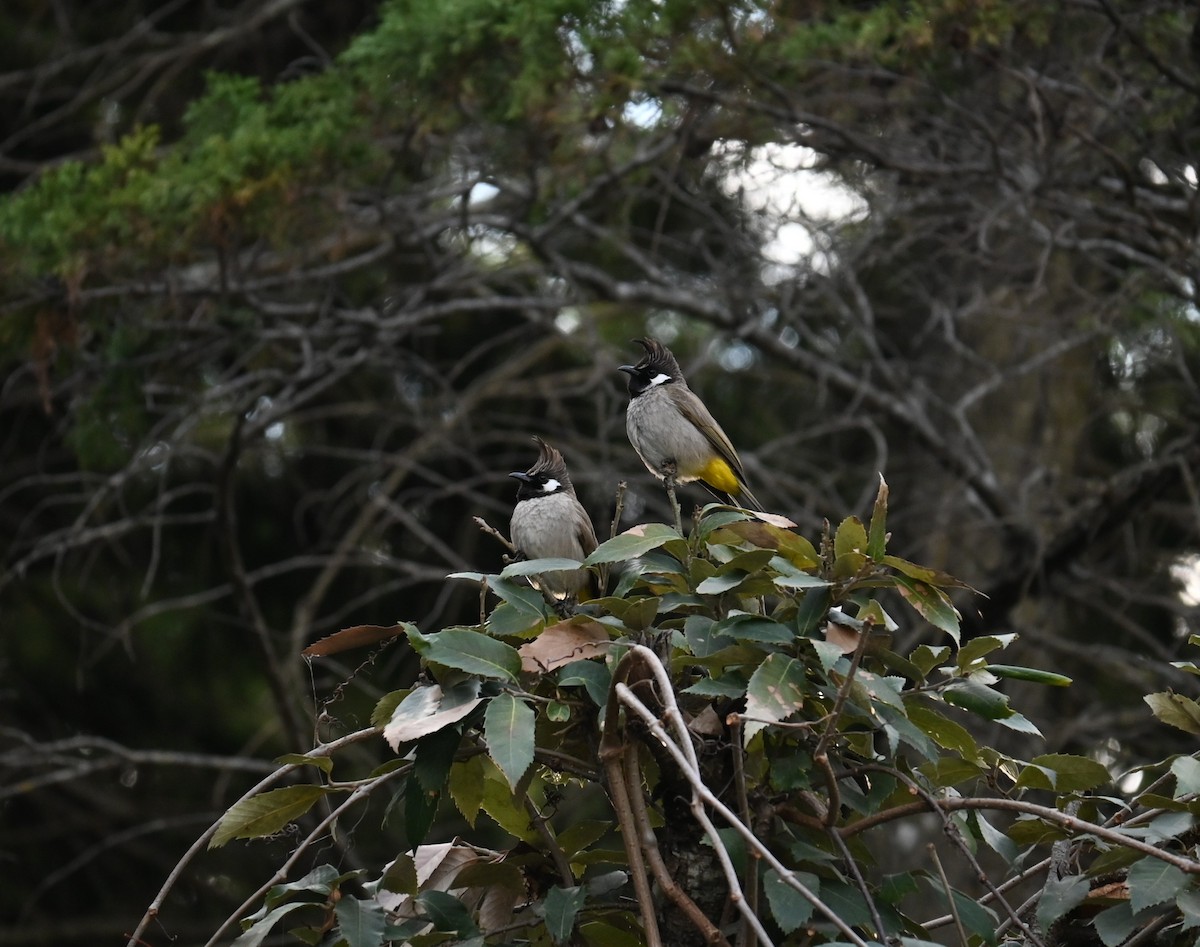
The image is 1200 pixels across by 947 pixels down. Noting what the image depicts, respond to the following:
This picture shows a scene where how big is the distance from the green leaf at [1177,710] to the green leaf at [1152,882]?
305 millimetres

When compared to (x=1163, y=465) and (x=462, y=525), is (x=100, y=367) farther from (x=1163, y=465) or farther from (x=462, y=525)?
(x=1163, y=465)

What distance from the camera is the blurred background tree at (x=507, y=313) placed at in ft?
18.4

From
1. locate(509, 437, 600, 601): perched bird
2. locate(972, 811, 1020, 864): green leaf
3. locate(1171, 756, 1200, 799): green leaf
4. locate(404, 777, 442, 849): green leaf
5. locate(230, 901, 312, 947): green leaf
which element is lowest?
locate(509, 437, 600, 601): perched bird

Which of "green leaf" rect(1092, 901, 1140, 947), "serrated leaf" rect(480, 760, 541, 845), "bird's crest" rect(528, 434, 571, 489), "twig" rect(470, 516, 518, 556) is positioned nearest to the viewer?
"green leaf" rect(1092, 901, 1140, 947)

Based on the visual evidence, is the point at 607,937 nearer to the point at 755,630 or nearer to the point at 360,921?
the point at 360,921

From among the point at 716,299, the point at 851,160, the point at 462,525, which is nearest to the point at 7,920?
the point at 462,525

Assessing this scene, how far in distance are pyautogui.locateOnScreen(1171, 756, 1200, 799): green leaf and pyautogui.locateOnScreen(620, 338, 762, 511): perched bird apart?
3.27 m

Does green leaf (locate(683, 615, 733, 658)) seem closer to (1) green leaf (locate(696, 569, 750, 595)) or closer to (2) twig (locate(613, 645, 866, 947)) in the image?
(1) green leaf (locate(696, 569, 750, 595))

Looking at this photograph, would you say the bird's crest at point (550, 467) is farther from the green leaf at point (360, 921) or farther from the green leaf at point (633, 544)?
the green leaf at point (360, 921)

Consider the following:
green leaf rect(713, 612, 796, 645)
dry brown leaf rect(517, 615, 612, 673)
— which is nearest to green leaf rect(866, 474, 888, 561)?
green leaf rect(713, 612, 796, 645)

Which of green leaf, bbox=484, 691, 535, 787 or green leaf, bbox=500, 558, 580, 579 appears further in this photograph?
green leaf, bbox=500, 558, 580, 579

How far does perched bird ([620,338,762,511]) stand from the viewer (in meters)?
5.63

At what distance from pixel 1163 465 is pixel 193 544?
6.05 m

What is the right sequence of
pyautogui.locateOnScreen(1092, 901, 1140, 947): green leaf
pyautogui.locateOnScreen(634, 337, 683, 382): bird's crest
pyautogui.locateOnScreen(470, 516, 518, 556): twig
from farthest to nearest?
pyautogui.locateOnScreen(634, 337, 683, 382): bird's crest < pyautogui.locateOnScreen(470, 516, 518, 556): twig < pyautogui.locateOnScreen(1092, 901, 1140, 947): green leaf
